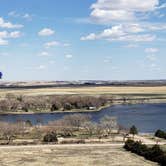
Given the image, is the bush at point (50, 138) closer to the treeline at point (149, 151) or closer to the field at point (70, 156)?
the field at point (70, 156)

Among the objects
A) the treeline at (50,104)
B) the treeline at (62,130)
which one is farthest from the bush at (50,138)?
the treeline at (50,104)

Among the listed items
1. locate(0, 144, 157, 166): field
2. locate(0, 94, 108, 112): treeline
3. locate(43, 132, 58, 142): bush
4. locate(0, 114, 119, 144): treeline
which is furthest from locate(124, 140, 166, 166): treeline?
locate(0, 94, 108, 112): treeline

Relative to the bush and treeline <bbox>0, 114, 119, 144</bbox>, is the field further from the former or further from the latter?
treeline <bbox>0, 114, 119, 144</bbox>

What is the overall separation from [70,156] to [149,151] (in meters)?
8.25

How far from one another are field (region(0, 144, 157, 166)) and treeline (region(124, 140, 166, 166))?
0.68m

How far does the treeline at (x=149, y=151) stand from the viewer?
43800mm

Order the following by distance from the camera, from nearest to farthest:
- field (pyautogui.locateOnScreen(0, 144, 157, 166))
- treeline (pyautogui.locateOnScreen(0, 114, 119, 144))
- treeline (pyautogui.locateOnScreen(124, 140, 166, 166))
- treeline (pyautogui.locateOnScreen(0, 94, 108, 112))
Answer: treeline (pyautogui.locateOnScreen(124, 140, 166, 166)), field (pyautogui.locateOnScreen(0, 144, 157, 166)), treeline (pyautogui.locateOnScreen(0, 114, 119, 144)), treeline (pyautogui.locateOnScreen(0, 94, 108, 112))

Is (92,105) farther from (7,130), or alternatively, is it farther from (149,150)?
(149,150)

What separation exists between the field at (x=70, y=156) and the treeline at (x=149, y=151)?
0.68 metres

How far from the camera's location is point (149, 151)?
46.5 meters

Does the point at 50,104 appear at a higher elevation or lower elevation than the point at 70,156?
higher

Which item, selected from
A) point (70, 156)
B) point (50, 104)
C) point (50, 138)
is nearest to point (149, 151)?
point (70, 156)

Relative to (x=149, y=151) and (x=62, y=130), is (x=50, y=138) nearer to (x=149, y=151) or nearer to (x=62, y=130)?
(x=62, y=130)

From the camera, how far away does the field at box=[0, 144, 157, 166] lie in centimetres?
4435
